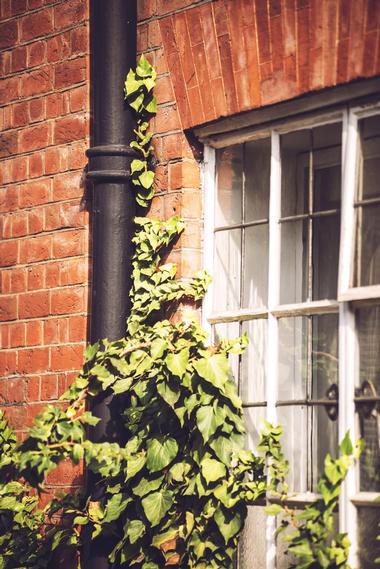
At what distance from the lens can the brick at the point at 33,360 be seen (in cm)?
491

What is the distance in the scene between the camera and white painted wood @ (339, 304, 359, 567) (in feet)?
12.6

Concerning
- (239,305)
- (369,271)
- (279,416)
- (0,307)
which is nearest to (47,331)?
(0,307)

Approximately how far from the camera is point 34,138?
5137mm

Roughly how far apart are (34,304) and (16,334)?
0.18 metres

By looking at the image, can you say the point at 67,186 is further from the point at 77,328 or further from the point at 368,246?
the point at 368,246

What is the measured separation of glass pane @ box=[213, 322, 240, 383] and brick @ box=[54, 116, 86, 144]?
1.13 m

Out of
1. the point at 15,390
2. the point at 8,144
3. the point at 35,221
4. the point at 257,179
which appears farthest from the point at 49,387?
the point at 257,179

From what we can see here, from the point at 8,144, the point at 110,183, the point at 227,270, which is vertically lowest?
the point at 227,270

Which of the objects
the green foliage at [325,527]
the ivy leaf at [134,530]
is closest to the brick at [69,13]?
the ivy leaf at [134,530]

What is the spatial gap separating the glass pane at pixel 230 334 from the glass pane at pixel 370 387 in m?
0.65

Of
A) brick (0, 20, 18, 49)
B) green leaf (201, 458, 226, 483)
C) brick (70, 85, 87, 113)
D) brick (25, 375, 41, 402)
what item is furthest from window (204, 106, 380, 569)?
brick (0, 20, 18, 49)

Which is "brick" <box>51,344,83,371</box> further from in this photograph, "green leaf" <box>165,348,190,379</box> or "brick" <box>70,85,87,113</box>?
"brick" <box>70,85,87,113</box>

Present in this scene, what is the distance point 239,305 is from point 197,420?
0.56 meters

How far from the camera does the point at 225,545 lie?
4.15 meters
